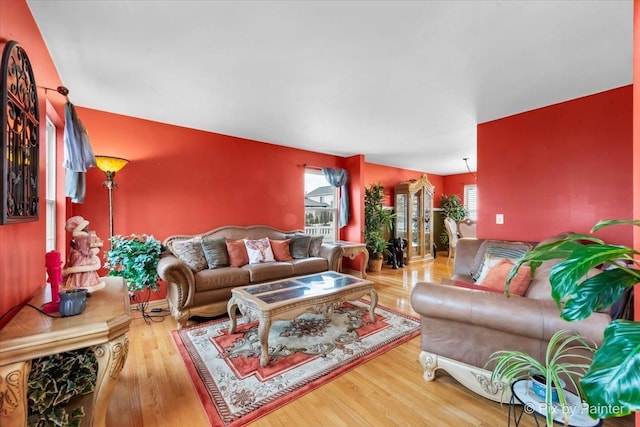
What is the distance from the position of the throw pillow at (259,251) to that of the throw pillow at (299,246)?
40 cm

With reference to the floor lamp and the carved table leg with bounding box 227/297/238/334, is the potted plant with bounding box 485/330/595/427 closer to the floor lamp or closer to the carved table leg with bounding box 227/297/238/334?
the carved table leg with bounding box 227/297/238/334

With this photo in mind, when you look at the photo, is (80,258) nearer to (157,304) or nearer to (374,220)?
(157,304)

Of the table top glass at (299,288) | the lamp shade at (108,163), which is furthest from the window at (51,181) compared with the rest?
the table top glass at (299,288)

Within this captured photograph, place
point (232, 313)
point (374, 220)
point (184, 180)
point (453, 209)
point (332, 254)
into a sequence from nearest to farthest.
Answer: point (232, 313) < point (184, 180) < point (332, 254) < point (374, 220) < point (453, 209)

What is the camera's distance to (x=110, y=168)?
2.82 m

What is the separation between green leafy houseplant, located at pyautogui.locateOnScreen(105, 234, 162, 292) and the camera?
2705 millimetres

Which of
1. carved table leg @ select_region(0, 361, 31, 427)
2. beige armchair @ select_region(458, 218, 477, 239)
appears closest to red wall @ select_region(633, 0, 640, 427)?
carved table leg @ select_region(0, 361, 31, 427)

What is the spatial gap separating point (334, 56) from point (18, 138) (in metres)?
1.93

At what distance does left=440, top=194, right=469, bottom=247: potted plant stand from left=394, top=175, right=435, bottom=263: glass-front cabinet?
1.03 m

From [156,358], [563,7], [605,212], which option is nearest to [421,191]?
[605,212]

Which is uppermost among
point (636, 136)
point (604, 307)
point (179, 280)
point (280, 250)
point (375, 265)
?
point (636, 136)

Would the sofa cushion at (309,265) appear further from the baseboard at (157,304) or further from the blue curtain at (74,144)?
the blue curtain at (74,144)

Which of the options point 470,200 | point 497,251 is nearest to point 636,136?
point 497,251

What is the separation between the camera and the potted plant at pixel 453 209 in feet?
23.8
